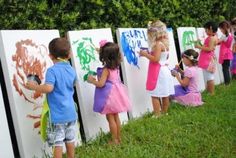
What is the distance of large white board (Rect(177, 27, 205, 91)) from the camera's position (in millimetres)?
8656

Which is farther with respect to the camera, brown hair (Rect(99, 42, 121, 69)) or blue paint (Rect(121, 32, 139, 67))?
blue paint (Rect(121, 32, 139, 67))

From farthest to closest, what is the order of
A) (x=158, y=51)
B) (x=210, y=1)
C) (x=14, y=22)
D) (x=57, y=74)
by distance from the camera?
(x=210, y=1), (x=158, y=51), (x=14, y=22), (x=57, y=74)

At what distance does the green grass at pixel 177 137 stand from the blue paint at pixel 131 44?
0.86 meters

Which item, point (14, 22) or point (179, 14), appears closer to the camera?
point (14, 22)

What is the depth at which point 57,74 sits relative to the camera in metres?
4.13

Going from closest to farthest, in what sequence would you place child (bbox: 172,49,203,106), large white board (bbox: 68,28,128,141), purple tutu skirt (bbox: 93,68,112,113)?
purple tutu skirt (bbox: 93,68,112,113)
large white board (bbox: 68,28,128,141)
child (bbox: 172,49,203,106)

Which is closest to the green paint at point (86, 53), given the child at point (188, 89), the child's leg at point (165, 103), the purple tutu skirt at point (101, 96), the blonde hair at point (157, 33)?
the purple tutu skirt at point (101, 96)

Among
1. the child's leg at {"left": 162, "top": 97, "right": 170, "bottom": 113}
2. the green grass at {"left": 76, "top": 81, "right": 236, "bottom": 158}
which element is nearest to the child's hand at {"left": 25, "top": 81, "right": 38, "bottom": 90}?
the green grass at {"left": 76, "top": 81, "right": 236, "bottom": 158}

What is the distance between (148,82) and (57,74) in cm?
254

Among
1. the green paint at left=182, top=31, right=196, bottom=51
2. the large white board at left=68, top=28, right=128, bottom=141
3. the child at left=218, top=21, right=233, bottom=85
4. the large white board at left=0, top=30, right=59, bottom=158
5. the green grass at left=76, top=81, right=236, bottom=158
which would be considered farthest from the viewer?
the child at left=218, top=21, right=233, bottom=85

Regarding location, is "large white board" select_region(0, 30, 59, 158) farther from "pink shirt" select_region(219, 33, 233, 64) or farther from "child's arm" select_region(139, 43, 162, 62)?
"pink shirt" select_region(219, 33, 233, 64)

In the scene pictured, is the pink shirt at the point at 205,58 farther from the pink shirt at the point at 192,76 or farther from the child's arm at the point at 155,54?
the child's arm at the point at 155,54

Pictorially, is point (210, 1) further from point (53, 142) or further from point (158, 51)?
point (53, 142)

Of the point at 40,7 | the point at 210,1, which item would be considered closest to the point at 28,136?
the point at 40,7
